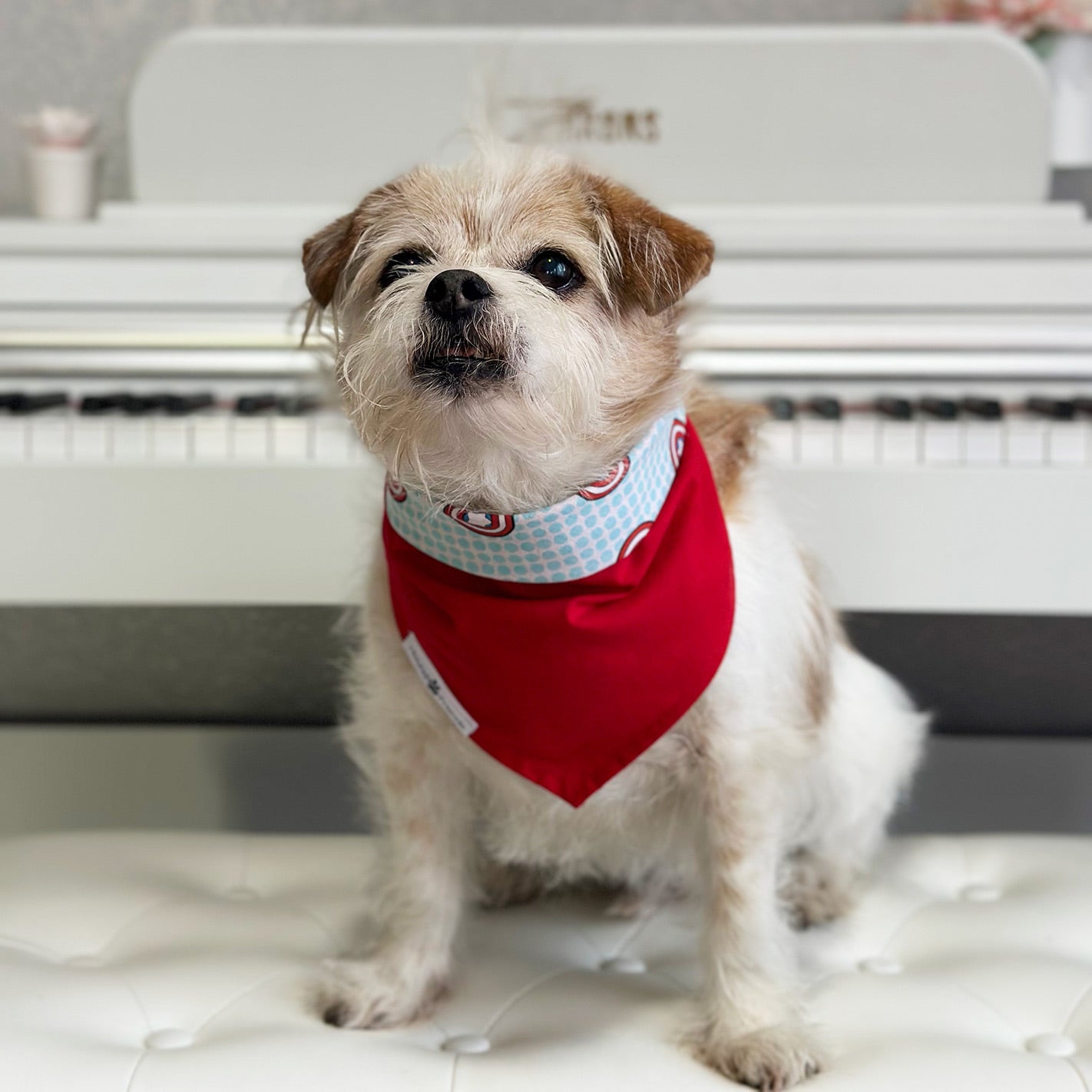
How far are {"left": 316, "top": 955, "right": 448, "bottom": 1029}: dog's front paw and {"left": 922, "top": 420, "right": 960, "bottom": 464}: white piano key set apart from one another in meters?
0.70

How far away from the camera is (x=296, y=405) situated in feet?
4.30

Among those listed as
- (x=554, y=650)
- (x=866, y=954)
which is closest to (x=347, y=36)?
(x=554, y=650)

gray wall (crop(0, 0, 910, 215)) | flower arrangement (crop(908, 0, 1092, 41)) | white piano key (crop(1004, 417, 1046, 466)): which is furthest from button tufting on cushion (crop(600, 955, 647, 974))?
gray wall (crop(0, 0, 910, 215))

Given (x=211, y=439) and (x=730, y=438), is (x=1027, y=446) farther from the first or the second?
(x=211, y=439)

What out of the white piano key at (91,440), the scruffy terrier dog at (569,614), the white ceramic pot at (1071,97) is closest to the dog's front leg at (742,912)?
the scruffy terrier dog at (569,614)

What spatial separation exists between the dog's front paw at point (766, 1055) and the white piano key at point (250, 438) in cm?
70

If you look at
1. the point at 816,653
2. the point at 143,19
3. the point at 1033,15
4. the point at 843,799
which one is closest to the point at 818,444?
the point at 816,653

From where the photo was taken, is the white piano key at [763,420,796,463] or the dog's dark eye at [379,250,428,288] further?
the white piano key at [763,420,796,463]

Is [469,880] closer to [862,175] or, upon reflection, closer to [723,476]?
[723,476]

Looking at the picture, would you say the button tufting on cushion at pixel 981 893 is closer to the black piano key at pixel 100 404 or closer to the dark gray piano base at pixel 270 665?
the dark gray piano base at pixel 270 665

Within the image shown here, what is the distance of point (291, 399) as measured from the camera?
132 centimetres

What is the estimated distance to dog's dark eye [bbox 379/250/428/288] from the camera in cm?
92

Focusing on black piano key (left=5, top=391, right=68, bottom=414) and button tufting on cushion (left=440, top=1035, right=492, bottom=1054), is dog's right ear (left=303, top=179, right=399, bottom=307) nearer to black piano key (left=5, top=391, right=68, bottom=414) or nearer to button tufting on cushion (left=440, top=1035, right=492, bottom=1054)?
black piano key (left=5, top=391, right=68, bottom=414)

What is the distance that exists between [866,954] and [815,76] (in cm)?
111
